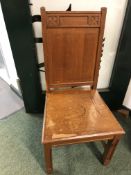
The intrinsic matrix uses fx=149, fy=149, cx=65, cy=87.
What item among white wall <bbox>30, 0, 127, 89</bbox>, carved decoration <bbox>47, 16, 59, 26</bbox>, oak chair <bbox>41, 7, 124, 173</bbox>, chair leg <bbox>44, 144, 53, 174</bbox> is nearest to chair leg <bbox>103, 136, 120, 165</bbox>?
oak chair <bbox>41, 7, 124, 173</bbox>

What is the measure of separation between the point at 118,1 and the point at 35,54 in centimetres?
74

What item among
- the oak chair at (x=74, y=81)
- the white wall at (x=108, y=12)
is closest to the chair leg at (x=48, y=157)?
the oak chair at (x=74, y=81)

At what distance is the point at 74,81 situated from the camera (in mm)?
1208

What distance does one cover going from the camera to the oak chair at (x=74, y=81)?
2.99 ft

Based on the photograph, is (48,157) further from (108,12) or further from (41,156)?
(108,12)

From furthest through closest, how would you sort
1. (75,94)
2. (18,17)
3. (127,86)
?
(127,86)
(75,94)
(18,17)

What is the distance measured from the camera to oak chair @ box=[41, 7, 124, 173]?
0.91 meters

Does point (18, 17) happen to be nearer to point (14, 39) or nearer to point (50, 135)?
point (14, 39)

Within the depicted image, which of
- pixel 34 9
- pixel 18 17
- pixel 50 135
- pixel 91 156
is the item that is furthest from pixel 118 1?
pixel 91 156

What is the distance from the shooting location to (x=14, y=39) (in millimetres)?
1128

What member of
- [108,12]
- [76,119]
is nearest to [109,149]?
[76,119]

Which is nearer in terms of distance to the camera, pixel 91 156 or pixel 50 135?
pixel 50 135

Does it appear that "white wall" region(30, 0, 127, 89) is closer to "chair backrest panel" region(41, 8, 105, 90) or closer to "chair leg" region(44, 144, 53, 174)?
"chair backrest panel" region(41, 8, 105, 90)

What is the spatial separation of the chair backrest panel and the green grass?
56cm
